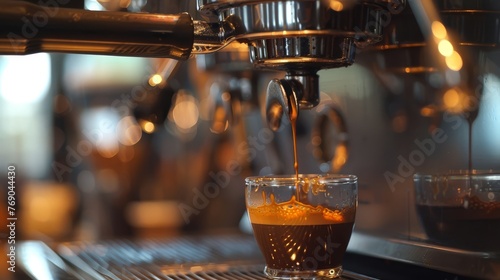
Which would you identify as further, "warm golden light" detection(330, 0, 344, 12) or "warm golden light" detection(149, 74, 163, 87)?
"warm golden light" detection(149, 74, 163, 87)

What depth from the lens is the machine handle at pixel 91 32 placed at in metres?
0.65

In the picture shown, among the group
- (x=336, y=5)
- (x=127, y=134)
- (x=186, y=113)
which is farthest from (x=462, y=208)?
(x=127, y=134)

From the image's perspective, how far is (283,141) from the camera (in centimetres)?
139

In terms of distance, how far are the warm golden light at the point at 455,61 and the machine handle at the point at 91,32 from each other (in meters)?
0.27

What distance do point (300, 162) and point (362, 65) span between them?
296 mm

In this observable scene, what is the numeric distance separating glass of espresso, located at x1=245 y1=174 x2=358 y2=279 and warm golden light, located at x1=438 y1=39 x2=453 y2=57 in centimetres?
16

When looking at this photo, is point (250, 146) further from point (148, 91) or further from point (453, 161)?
point (453, 161)

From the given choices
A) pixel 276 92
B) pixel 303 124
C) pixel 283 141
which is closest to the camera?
pixel 276 92

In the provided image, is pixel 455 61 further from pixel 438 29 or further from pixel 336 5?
pixel 336 5

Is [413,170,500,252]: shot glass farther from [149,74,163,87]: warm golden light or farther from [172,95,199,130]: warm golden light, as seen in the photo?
[172,95,199,130]: warm golden light

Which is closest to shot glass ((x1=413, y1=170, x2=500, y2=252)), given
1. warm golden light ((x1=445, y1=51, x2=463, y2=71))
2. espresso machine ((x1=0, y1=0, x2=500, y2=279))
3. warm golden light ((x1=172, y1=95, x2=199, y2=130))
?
espresso machine ((x1=0, y1=0, x2=500, y2=279))

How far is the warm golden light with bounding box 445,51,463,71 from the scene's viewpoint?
31.5 inches

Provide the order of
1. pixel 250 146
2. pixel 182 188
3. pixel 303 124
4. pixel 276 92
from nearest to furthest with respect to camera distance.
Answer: pixel 276 92, pixel 303 124, pixel 250 146, pixel 182 188

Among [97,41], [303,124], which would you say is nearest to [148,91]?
[303,124]
